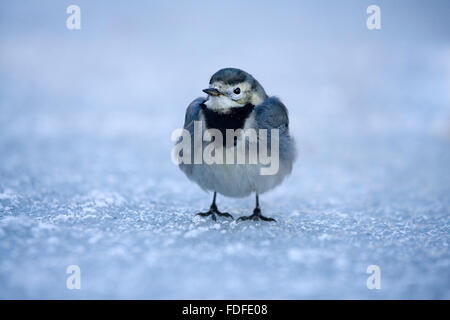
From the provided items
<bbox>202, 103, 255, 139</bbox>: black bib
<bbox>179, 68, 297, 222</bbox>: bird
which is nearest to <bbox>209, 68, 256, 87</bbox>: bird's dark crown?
<bbox>179, 68, 297, 222</bbox>: bird

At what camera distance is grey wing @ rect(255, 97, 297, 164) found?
A: 251cm

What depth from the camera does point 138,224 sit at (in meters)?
2.45

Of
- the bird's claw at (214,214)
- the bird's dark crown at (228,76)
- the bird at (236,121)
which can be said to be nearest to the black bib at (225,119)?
the bird at (236,121)

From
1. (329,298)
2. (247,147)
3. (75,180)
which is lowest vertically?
Answer: (329,298)

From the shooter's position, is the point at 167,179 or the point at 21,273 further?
the point at 167,179

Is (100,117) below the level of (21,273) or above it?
above

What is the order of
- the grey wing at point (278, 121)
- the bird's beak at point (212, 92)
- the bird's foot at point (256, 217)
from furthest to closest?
the bird's foot at point (256, 217) → the grey wing at point (278, 121) → the bird's beak at point (212, 92)

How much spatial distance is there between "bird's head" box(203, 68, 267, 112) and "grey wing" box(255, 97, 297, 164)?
4.0 inches

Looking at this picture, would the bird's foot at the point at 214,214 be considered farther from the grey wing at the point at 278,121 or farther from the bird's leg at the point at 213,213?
the grey wing at the point at 278,121

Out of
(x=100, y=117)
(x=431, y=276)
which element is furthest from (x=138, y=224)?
(x=100, y=117)

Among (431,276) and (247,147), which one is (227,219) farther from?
(431,276)

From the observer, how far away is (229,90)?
241 centimetres

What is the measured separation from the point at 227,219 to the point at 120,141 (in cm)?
211

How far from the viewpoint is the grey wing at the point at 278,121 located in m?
2.51
